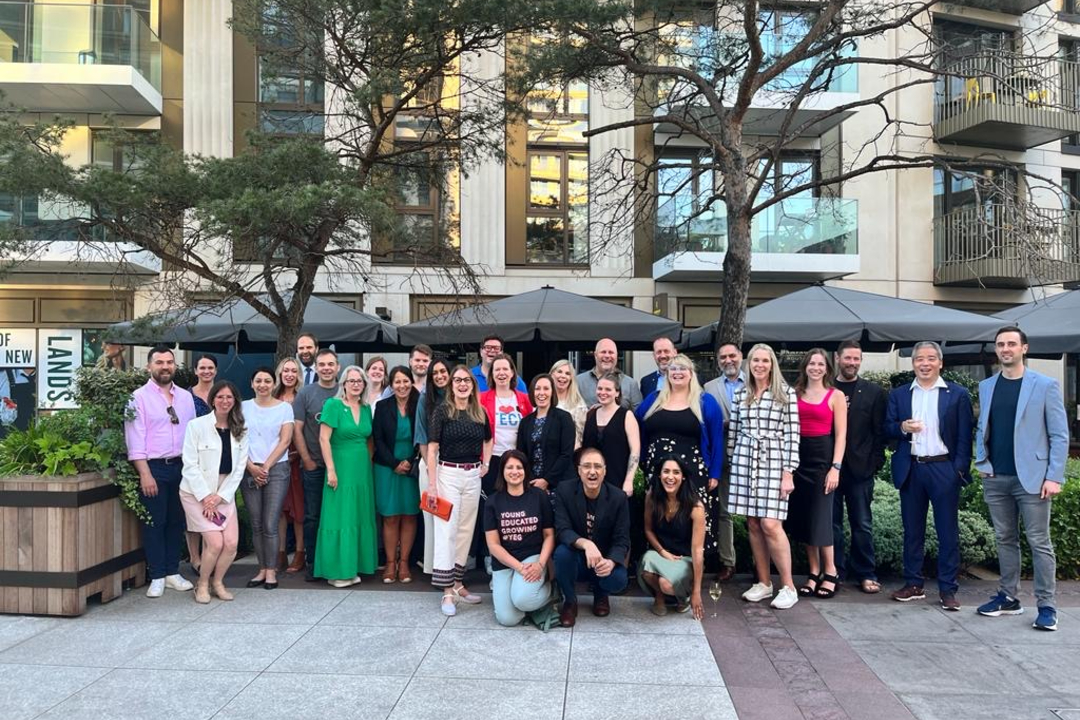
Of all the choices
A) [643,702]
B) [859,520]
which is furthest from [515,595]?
[859,520]

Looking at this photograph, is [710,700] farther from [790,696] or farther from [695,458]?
[695,458]

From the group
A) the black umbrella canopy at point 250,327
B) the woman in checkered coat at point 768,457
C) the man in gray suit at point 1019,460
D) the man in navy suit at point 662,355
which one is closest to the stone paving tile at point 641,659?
the woman in checkered coat at point 768,457

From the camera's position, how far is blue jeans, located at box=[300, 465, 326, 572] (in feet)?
21.4

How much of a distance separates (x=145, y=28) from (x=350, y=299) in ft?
22.7

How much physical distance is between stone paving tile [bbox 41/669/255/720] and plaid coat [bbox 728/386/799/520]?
12.2 ft

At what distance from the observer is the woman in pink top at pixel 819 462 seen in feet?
19.4

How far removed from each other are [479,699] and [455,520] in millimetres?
1934

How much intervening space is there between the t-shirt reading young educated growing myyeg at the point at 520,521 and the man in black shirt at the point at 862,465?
253 cm

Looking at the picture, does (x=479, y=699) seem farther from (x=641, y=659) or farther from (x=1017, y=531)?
(x=1017, y=531)

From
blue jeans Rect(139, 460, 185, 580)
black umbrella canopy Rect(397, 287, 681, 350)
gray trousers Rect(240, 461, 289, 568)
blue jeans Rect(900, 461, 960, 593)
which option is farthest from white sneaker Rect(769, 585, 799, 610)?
blue jeans Rect(139, 460, 185, 580)

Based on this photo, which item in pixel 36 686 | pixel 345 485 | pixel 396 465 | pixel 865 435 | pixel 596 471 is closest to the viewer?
pixel 36 686

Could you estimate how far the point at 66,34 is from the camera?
580 inches

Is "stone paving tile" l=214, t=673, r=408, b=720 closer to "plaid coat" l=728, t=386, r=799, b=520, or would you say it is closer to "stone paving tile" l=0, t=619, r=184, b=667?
"stone paving tile" l=0, t=619, r=184, b=667

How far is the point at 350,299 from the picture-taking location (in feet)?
52.7
